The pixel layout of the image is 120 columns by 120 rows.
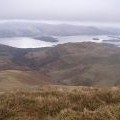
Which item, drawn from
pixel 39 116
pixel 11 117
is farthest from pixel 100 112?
pixel 11 117

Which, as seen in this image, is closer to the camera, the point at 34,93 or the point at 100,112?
the point at 100,112

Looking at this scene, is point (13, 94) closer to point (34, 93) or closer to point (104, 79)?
point (34, 93)

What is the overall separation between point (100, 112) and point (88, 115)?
0.39m

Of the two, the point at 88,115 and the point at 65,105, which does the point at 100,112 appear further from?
the point at 65,105

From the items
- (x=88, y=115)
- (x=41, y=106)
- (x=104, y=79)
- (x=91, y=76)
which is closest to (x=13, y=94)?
(x=41, y=106)

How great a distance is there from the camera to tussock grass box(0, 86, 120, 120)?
9.84m

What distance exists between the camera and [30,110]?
11.2m

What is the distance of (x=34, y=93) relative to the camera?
1360 centimetres

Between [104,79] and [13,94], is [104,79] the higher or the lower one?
the lower one

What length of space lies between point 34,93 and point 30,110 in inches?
96.1

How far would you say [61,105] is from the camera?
38.0 ft

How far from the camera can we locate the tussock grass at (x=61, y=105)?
9836mm

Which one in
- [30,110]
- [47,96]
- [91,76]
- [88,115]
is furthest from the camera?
[91,76]

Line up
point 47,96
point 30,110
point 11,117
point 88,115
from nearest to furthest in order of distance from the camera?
point 88,115 < point 11,117 < point 30,110 < point 47,96
